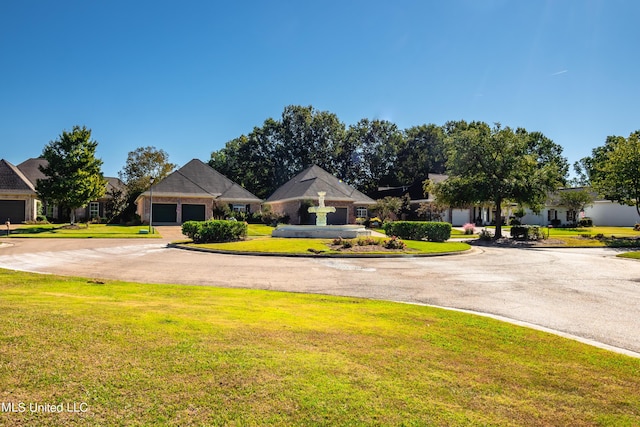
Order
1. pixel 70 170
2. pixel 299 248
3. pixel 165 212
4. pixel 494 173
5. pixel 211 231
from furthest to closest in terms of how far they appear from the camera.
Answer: pixel 165 212
pixel 70 170
pixel 494 173
pixel 211 231
pixel 299 248

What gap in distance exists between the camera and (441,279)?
13141 mm

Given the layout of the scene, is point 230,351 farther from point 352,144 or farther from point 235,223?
point 352,144

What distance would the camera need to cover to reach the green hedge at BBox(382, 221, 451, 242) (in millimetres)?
28734

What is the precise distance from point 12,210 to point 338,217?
35248mm

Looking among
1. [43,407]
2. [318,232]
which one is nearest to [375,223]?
[318,232]

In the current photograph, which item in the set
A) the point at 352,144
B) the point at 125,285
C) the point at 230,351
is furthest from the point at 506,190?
the point at 352,144

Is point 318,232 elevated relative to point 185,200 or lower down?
lower down

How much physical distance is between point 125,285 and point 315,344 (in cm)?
674

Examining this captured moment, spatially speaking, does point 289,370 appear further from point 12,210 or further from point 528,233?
point 12,210

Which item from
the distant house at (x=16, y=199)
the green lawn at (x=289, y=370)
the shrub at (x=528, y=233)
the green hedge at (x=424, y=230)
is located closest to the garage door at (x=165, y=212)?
the distant house at (x=16, y=199)

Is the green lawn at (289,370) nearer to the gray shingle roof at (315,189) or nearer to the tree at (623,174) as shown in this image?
the tree at (623,174)

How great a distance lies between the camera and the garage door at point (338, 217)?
4780 centimetres

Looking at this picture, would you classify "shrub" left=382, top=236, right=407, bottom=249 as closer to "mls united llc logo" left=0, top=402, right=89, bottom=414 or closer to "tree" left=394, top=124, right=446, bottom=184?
"mls united llc logo" left=0, top=402, right=89, bottom=414

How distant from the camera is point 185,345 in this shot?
186 inches
